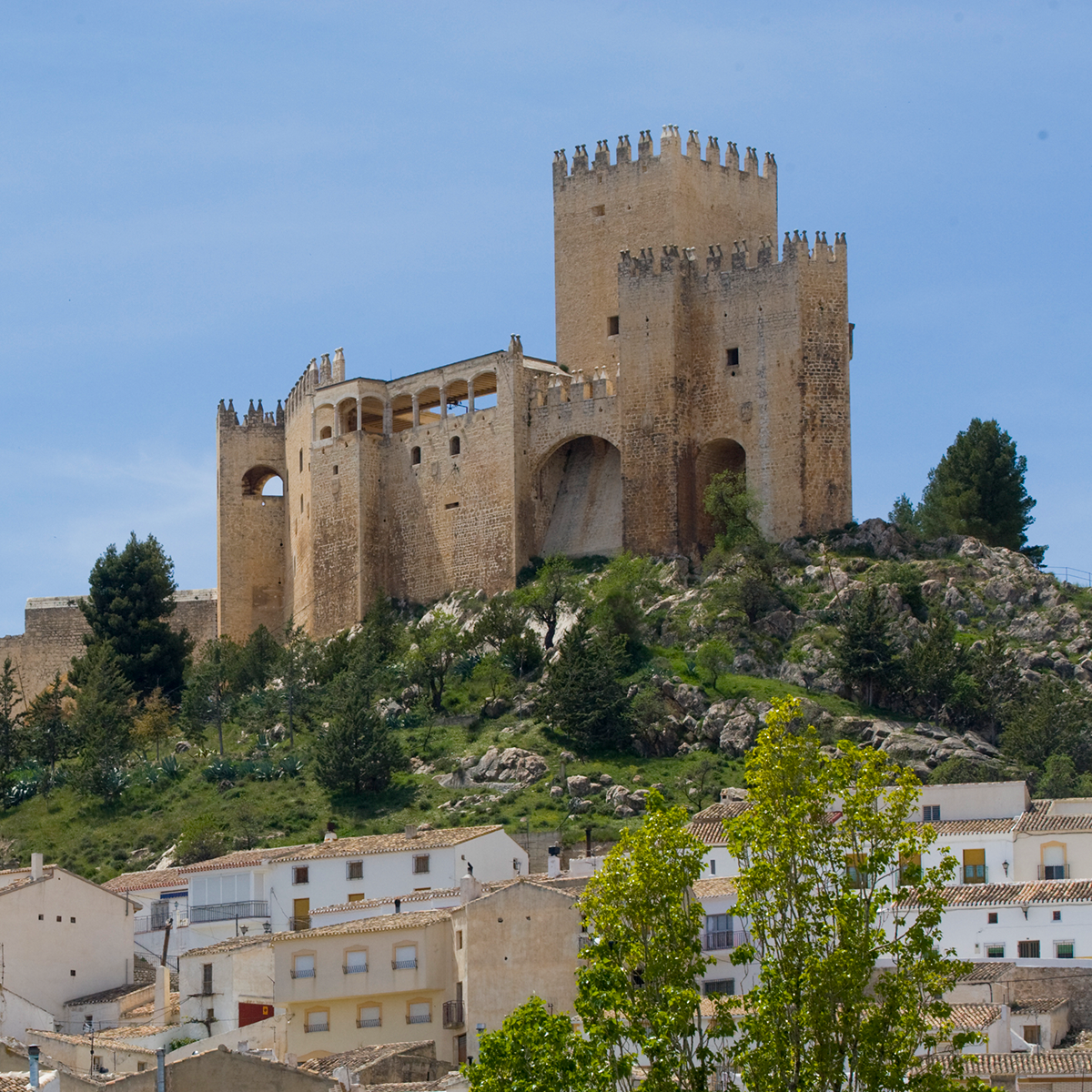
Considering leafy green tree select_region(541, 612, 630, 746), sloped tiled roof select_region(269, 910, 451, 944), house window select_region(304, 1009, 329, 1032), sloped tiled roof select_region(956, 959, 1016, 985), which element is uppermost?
leafy green tree select_region(541, 612, 630, 746)

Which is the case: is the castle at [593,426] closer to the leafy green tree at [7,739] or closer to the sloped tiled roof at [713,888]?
the leafy green tree at [7,739]

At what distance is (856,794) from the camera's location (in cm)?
2591

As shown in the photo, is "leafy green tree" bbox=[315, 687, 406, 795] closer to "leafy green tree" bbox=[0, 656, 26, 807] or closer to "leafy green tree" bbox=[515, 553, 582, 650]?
"leafy green tree" bbox=[515, 553, 582, 650]

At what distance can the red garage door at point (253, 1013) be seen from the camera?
3867 centimetres

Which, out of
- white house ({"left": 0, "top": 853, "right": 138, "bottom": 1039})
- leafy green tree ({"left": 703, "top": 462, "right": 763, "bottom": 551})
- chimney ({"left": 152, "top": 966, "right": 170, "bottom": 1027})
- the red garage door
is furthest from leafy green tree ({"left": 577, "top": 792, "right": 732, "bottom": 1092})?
leafy green tree ({"left": 703, "top": 462, "right": 763, "bottom": 551})

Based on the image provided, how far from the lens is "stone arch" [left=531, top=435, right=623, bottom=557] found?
65125mm

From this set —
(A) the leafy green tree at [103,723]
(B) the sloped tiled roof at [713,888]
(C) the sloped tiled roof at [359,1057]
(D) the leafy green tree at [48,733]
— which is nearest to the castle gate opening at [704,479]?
(A) the leafy green tree at [103,723]

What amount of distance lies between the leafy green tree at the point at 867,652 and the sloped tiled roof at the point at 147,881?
16724 millimetres

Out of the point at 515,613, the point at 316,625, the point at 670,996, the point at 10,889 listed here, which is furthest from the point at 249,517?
the point at 670,996

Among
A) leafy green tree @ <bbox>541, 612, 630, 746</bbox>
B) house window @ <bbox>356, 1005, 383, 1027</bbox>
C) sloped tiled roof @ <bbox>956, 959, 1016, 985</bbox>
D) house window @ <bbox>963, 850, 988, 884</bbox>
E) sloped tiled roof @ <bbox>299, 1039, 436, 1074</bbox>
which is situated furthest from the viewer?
leafy green tree @ <bbox>541, 612, 630, 746</bbox>

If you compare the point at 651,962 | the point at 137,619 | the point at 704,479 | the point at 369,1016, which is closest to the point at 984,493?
the point at 704,479

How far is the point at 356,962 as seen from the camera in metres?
38.5

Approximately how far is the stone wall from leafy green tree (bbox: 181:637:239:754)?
7883 millimetres

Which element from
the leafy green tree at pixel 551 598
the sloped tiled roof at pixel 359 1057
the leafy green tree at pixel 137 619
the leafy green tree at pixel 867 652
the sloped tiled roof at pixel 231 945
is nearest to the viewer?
the sloped tiled roof at pixel 359 1057
